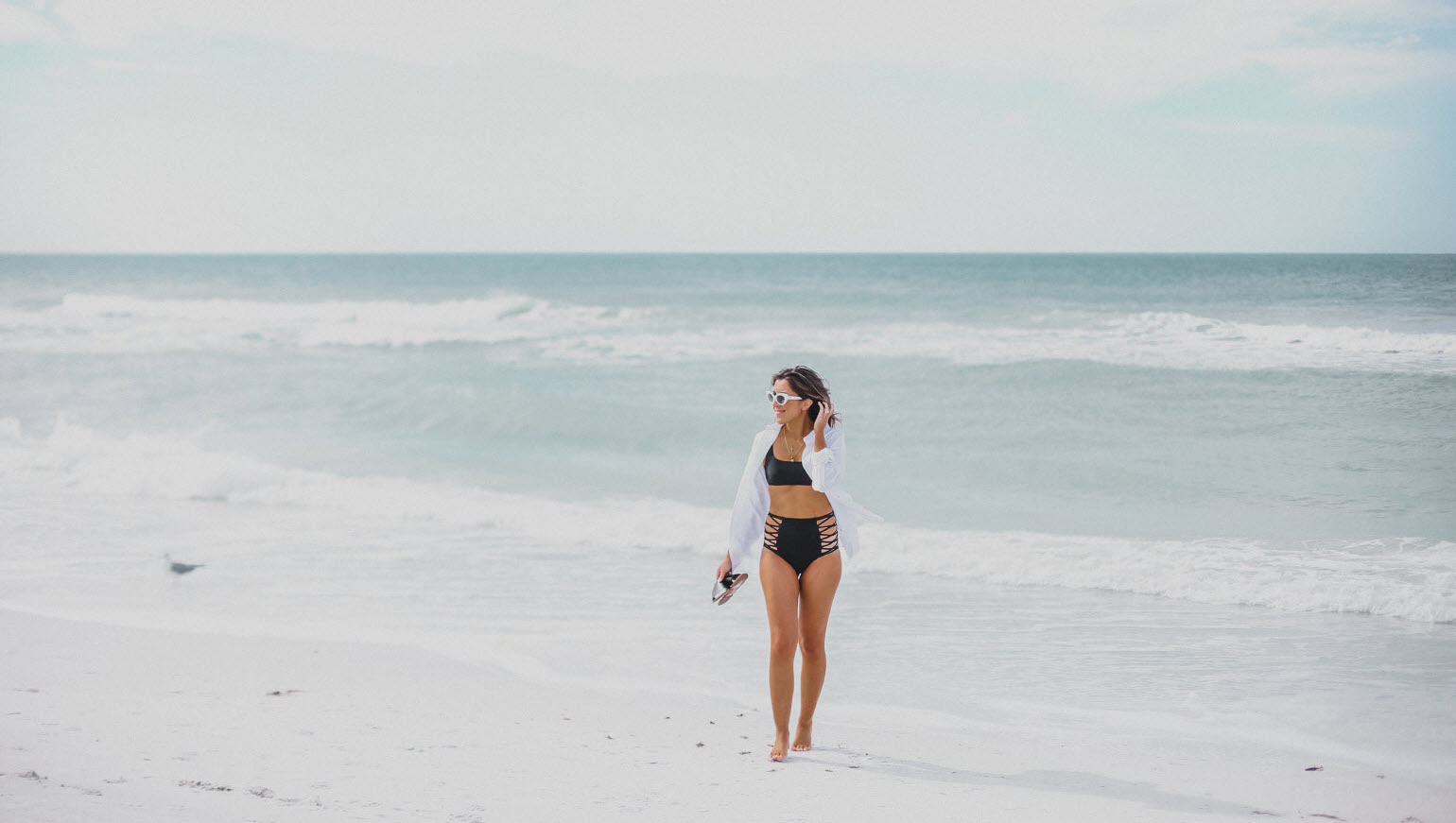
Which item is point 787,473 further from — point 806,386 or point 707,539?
point 707,539

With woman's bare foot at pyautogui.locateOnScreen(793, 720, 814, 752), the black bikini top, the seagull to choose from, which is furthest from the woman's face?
the seagull

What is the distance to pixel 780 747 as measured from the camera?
4.30m

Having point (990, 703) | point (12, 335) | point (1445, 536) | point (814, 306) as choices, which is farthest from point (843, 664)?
point (12, 335)

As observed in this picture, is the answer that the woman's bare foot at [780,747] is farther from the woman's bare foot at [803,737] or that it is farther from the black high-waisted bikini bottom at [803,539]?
the black high-waisted bikini bottom at [803,539]

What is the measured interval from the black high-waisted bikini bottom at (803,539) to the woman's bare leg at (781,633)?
4 centimetres

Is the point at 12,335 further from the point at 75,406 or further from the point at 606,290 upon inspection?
the point at 606,290

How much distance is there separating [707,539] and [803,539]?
458 cm

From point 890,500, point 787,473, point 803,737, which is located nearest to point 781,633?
point 803,737

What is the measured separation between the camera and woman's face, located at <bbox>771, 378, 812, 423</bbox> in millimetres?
4242

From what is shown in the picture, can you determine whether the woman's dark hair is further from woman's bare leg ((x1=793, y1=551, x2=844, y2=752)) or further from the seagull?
the seagull

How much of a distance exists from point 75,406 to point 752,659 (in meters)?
15.3

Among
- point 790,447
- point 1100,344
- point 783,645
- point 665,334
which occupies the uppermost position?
point 665,334

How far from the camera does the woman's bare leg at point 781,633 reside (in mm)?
4289

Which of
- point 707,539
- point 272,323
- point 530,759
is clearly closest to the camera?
point 530,759
